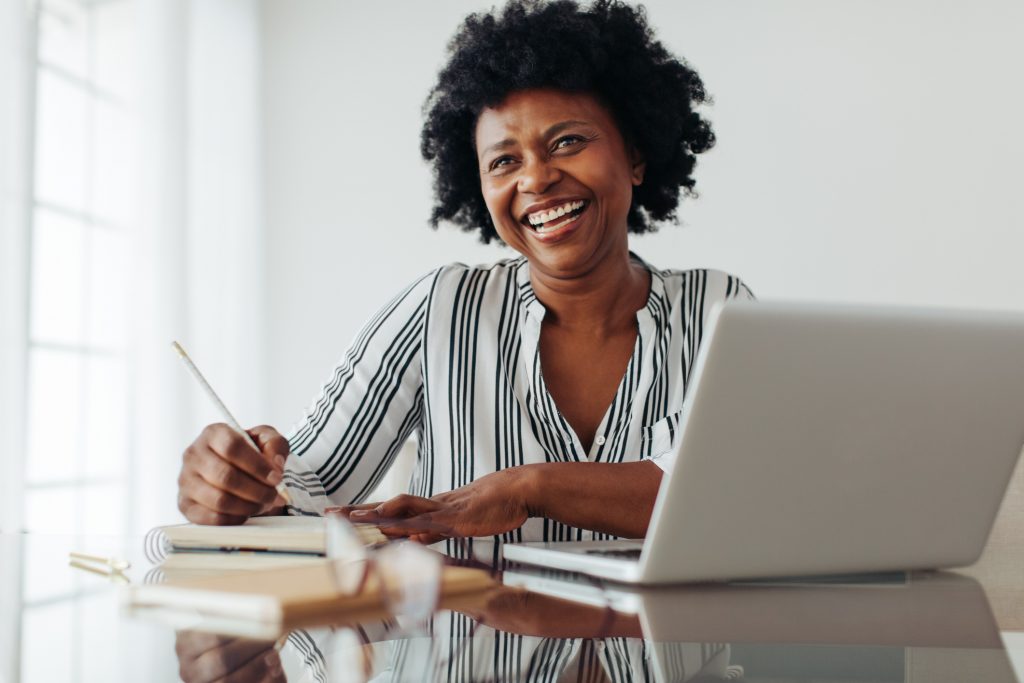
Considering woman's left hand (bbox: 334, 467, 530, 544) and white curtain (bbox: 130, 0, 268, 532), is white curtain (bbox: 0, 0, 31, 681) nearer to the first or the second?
white curtain (bbox: 130, 0, 268, 532)

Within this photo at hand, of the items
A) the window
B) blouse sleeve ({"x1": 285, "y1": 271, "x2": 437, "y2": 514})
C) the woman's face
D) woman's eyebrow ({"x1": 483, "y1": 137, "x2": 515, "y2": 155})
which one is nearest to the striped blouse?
blouse sleeve ({"x1": 285, "y1": 271, "x2": 437, "y2": 514})

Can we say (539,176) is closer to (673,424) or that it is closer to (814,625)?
(673,424)

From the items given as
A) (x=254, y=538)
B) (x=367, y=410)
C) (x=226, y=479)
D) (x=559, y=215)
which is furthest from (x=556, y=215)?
(x=254, y=538)

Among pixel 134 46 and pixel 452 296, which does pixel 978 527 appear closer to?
pixel 452 296

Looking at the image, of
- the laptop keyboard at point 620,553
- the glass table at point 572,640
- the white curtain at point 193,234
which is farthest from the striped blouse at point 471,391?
the white curtain at point 193,234

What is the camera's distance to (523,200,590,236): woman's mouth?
1.67m

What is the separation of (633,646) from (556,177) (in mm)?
1166

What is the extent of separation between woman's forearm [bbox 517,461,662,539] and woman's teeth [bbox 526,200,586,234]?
0.53m

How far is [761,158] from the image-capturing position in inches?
180

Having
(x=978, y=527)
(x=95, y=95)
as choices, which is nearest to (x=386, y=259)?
(x=95, y=95)

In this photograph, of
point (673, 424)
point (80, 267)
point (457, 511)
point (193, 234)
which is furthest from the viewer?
point (193, 234)

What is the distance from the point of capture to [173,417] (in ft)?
12.4

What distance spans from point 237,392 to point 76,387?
1.17m

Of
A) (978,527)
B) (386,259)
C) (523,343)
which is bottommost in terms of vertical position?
(978,527)
